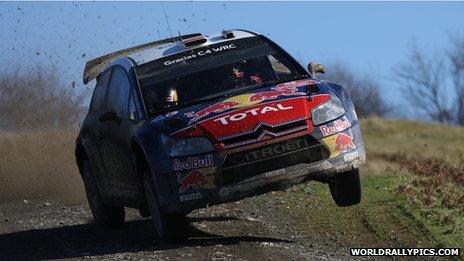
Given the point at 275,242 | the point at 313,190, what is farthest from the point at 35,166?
the point at 275,242

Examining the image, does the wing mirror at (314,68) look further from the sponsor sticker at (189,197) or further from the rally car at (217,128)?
the sponsor sticker at (189,197)

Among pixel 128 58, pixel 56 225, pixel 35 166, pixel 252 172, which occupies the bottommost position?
pixel 35 166

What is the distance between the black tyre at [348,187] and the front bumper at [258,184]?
1.35ft

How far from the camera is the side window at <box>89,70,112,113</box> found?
11367 millimetres

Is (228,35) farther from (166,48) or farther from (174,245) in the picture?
(174,245)

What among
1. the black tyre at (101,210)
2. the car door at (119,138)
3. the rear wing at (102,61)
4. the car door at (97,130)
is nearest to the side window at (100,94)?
the car door at (97,130)

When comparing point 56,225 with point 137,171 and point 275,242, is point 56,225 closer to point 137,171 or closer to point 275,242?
point 137,171

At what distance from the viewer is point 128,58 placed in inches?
427

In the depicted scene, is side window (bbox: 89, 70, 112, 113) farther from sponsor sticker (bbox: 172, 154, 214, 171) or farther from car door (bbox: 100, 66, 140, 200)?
sponsor sticker (bbox: 172, 154, 214, 171)

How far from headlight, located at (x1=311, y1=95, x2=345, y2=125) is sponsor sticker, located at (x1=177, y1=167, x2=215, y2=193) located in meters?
1.00

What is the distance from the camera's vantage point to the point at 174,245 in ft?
31.2

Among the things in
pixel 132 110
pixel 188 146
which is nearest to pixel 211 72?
pixel 132 110

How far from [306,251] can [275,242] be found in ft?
1.68

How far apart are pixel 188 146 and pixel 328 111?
1.25 meters
